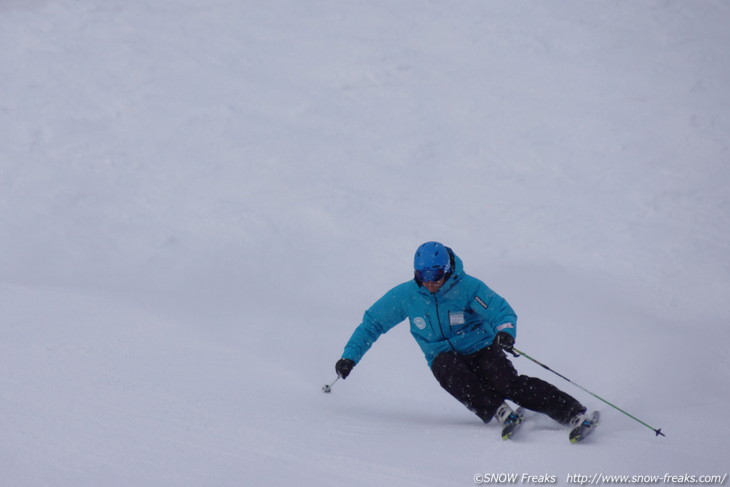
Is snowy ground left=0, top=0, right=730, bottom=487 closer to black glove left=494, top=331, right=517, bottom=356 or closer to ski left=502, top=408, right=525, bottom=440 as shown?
ski left=502, top=408, right=525, bottom=440

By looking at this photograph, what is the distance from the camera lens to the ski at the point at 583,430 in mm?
3992

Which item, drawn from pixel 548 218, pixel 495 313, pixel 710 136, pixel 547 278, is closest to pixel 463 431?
pixel 495 313

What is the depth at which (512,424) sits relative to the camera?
4250 millimetres

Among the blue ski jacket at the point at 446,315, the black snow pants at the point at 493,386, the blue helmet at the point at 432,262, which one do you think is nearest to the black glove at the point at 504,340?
the blue ski jacket at the point at 446,315

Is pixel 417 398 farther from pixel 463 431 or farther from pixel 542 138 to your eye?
pixel 542 138

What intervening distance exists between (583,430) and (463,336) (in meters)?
1.23

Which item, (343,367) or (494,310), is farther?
(343,367)

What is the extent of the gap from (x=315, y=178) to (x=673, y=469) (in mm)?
7838

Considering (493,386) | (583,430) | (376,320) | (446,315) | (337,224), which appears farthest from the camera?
(337,224)

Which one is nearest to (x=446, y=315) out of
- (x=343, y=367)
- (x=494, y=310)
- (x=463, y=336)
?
(x=463, y=336)

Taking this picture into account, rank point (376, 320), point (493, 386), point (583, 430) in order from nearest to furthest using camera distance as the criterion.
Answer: point (583, 430)
point (493, 386)
point (376, 320)

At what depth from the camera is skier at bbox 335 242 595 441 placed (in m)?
4.49

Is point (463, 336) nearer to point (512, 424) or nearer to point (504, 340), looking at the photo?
point (504, 340)

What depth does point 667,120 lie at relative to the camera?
11156mm
